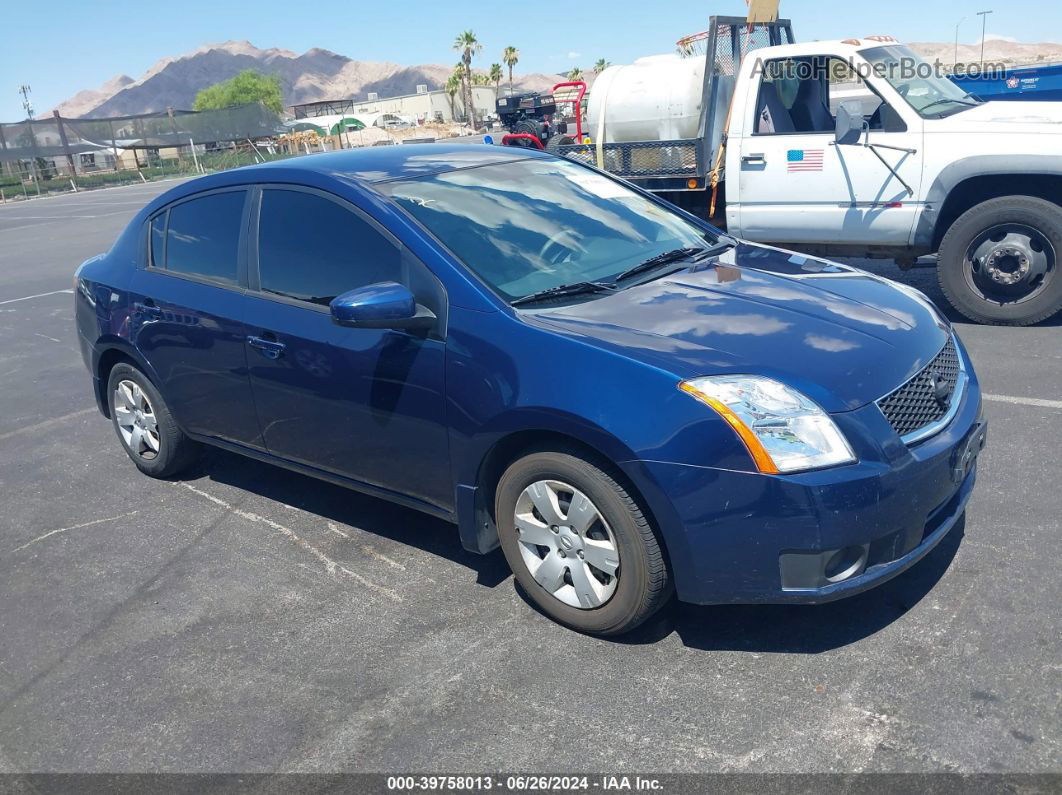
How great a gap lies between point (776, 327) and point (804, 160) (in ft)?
14.9

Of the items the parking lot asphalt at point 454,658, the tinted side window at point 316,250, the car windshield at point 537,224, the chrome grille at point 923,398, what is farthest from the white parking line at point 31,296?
the chrome grille at point 923,398

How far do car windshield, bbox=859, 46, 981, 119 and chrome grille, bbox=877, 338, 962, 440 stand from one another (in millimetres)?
4263

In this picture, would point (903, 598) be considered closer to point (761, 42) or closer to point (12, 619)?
point (12, 619)

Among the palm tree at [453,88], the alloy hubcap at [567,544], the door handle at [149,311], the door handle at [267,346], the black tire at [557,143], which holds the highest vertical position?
the palm tree at [453,88]

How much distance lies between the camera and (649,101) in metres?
8.58

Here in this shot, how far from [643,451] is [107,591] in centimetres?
259

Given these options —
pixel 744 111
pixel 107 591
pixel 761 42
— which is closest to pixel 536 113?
pixel 761 42

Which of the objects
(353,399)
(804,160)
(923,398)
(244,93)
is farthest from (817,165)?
(244,93)

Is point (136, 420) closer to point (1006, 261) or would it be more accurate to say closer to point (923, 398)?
point (923, 398)

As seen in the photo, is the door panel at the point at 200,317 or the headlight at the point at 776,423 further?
the door panel at the point at 200,317

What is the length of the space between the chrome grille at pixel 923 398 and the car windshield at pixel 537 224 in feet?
3.94

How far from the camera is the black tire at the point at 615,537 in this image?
3.17 m

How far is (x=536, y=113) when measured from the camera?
2117 cm

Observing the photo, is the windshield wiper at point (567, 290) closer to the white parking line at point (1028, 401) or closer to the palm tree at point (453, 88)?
the white parking line at point (1028, 401)
